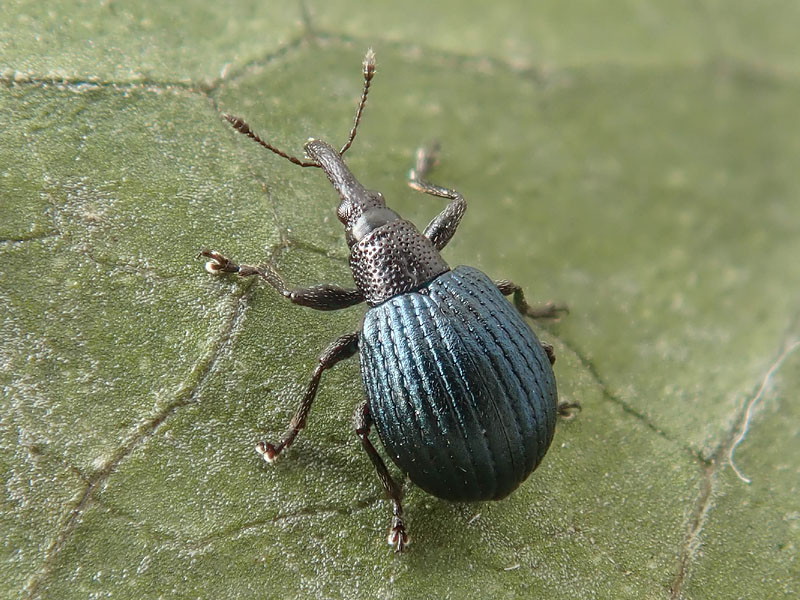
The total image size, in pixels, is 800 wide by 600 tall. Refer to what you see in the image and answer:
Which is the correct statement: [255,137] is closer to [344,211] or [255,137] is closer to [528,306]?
[344,211]

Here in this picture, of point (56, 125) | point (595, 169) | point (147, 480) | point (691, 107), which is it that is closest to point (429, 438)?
point (147, 480)

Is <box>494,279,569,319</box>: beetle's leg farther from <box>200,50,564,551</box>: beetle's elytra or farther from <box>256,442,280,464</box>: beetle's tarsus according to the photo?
<box>256,442,280,464</box>: beetle's tarsus

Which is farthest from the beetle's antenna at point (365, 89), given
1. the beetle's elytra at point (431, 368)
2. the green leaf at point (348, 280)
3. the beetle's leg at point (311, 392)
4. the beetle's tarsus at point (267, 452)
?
the beetle's tarsus at point (267, 452)

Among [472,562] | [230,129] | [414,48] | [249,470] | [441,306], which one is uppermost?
[414,48]

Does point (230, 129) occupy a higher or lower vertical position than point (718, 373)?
higher

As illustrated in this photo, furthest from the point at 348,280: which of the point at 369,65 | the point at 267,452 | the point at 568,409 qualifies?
the point at 568,409

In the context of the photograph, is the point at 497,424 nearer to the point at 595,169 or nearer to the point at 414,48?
the point at 595,169

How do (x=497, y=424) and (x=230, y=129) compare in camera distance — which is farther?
(x=230, y=129)

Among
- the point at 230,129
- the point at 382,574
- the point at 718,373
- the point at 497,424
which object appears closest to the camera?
the point at 497,424

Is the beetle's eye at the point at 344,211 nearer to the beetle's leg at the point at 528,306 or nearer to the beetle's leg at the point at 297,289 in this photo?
the beetle's leg at the point at 297,289
